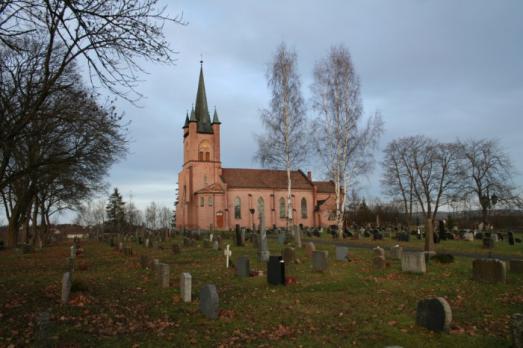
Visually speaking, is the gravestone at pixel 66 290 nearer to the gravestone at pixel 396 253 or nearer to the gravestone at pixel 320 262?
the gravestone at pixel 320 262

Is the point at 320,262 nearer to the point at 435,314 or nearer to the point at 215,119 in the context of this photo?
the point at 435,314

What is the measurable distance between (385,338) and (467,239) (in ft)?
80.3

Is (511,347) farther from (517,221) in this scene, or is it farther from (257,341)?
(517,221)

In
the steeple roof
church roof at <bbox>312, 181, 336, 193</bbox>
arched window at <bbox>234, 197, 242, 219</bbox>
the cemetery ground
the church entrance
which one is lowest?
the cemetery ground

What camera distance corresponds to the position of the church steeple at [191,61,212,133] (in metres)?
56.9

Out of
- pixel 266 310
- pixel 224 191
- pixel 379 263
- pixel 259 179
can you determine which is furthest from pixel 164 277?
pixel 259 179

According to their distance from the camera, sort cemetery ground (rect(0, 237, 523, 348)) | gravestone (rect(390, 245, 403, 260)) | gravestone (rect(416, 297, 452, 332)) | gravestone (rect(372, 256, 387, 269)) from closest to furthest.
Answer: cemetery ground (rect(0, 237, 523, 348))
gravestone (rect(416, 297, 452, 332))
gravestone (rect(372, 256, 387, 269))
gravestone (rect(390, 245, 403, 260))

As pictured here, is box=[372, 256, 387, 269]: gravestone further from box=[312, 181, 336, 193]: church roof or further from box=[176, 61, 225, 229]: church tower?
box=[312, 181, 336, 193]: church roof

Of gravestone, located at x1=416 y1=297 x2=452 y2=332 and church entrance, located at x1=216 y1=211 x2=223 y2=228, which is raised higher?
church entrance, located at x1=216 y1=211 x2=223 y2=228

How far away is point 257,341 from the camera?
6582 millimetres

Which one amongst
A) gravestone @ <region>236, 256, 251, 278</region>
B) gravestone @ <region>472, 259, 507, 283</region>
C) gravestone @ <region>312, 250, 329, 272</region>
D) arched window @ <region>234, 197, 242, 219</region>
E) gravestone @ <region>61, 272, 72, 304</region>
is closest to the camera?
gravestone @ <region>61, 272, 72, 304</region>

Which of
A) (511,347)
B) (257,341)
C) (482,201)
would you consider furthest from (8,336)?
(482,201)

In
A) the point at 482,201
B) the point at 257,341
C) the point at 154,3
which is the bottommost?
the point at 257,341

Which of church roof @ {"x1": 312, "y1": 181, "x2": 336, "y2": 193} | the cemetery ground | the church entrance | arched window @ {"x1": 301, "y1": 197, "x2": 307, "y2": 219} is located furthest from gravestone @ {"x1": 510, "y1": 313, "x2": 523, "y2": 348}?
church roof @ {"x1": 312, "y1": 181, "x2": 336, "y2": 193}
